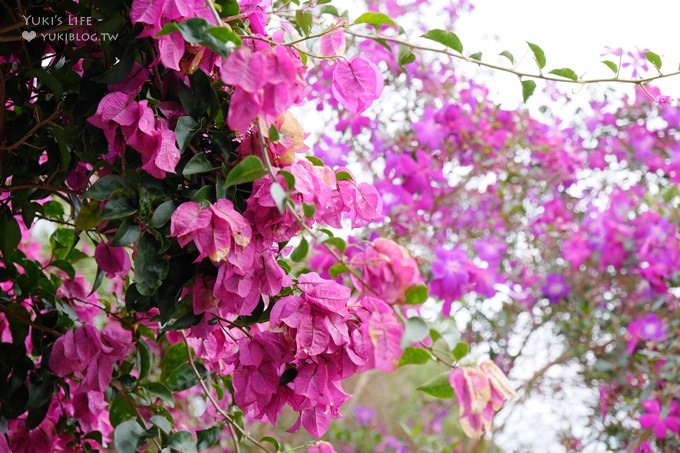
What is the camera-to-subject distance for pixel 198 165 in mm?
681

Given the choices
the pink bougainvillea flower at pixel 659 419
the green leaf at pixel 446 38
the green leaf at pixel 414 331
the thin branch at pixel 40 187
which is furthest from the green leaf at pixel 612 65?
the pink bougainvillea flower at pixel 659 419

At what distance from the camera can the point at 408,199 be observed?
1.85 m

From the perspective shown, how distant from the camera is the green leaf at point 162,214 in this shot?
669 millimetres

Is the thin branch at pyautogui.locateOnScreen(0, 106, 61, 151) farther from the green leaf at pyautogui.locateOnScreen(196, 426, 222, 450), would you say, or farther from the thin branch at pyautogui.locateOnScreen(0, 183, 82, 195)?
the green leaf at pyautogui.locateOnScreen(196, 426, 222, 450)

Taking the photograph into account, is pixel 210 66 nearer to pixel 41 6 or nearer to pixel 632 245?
pixel 41 6

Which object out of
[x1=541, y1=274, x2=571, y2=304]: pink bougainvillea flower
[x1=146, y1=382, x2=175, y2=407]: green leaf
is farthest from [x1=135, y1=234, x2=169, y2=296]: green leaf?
[x1=541, y1=274, x2=571, y2=304]: pink bougainvillea flower

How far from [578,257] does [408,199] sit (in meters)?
0.67

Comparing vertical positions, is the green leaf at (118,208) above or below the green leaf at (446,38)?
below

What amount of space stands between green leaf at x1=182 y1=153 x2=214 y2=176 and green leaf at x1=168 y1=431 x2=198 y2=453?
40 centimetres

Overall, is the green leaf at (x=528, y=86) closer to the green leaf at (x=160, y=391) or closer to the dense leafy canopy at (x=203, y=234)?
the dense leafy canopy at (x=203, y=234)

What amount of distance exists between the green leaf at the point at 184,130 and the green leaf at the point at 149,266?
10cm

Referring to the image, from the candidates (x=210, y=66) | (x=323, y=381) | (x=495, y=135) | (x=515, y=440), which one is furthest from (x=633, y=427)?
(x=210, y=66)

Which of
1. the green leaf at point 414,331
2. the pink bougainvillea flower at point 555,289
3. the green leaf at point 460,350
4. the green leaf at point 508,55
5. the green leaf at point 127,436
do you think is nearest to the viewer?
the green leaf at point 414,331

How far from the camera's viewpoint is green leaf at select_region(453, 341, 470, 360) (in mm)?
647
